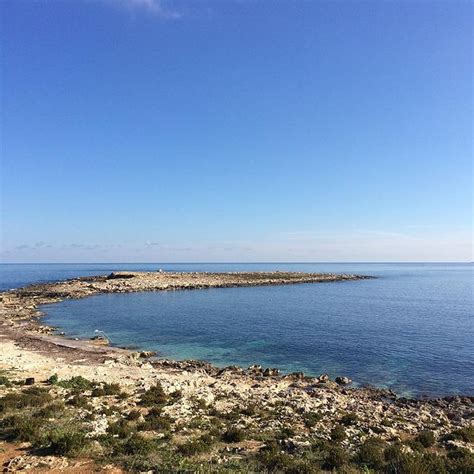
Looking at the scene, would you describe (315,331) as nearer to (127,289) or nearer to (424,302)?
(424,302)

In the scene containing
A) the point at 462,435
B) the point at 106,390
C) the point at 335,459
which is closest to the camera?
the point at 335,459

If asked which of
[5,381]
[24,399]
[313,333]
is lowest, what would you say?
[313,333]

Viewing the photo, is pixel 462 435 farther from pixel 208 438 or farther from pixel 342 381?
pixel 342 381

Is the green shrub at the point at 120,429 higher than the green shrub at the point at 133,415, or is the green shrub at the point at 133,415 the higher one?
the green shrub at the point at 120,429

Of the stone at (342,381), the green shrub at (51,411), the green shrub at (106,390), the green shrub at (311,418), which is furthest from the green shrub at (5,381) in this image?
the stone at (342,381)

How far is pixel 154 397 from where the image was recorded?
20781 mm

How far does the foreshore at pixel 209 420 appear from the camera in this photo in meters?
13.3

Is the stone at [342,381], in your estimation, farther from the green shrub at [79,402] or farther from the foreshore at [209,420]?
the green shrub at [79,402]

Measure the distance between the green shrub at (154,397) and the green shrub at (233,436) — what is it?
5641 mm

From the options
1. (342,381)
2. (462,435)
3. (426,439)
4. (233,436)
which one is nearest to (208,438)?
(233,436)

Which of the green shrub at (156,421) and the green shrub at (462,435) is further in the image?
the green shrub at (462,435)

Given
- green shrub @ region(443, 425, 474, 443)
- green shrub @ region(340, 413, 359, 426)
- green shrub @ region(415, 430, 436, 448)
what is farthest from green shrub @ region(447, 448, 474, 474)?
green shrub @ region(340, 413, 359, 426)

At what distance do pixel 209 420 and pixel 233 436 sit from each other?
2.58m

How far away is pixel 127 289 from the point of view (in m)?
103
